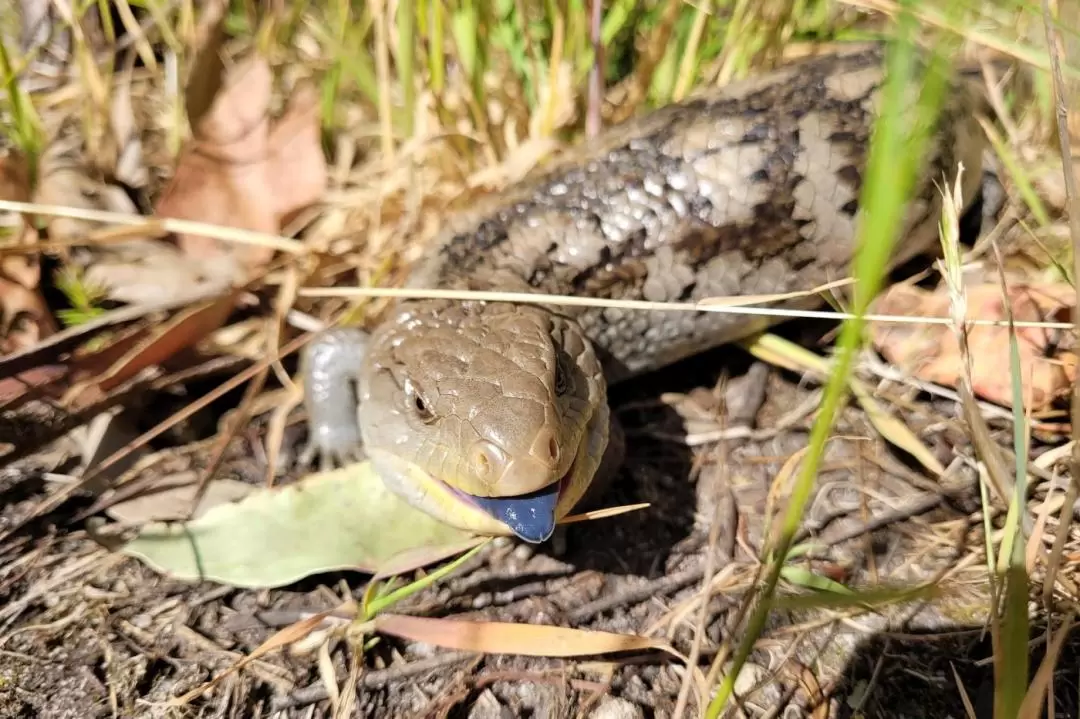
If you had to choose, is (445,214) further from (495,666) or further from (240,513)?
(495,666)

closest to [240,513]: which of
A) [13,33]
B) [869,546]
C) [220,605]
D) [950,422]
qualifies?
[220,605]

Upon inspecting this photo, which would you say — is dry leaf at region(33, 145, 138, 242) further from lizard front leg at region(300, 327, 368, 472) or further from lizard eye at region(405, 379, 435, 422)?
lizard eye at region(405, 379, 435, 422)

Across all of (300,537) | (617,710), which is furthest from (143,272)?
(617,710)

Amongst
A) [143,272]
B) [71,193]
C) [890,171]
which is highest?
[890,171]

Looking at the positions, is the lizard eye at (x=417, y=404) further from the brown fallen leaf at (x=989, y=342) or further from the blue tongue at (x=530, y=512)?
the brown fallen leaf at (x=989, y=342)

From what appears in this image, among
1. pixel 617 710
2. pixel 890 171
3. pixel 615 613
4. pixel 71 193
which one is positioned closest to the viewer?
pixel 890 171

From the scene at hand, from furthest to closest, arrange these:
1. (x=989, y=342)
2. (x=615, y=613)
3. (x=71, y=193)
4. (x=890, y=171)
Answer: (x=71, y=193) < (x=989, y=342) < (x=615, y=613) < (x=890, y=171)

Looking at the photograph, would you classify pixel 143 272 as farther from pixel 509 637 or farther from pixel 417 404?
pixel 509 637
